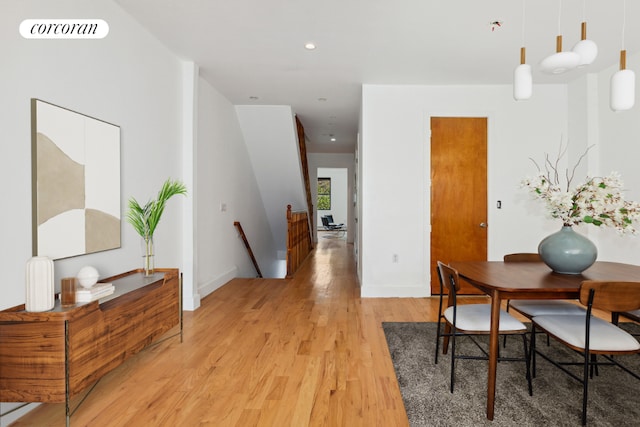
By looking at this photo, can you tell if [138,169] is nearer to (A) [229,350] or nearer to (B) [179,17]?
(B) [179,17]

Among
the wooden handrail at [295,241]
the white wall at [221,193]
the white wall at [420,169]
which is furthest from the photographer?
the wooden handrail at [295,241]

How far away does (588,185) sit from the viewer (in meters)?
2.23

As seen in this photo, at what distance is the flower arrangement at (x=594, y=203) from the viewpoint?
2174 millimetres

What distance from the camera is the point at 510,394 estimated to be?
7.32 feet

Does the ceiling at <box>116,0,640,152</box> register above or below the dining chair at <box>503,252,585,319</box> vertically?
above

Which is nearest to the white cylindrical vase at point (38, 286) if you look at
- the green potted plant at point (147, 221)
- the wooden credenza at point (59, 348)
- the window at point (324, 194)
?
the wooden credenza at point (59, 348)

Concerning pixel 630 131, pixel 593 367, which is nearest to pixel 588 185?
pixel 593 367

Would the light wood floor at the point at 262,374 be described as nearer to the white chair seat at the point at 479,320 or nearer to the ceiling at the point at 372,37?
the white chair seat at the point at 479,320

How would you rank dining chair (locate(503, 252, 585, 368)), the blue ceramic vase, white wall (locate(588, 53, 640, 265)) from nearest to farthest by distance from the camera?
the blue ceramic vase → dining chair (locate(503, 252, 585, 368)) → white wall (locate(588, 53, 640, 265))

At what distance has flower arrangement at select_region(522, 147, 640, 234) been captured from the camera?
2174 millimetres

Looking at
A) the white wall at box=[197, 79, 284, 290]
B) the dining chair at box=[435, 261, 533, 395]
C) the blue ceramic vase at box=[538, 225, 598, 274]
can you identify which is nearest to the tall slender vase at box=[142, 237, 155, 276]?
the white wall at box=[197, 79, 284, 290]

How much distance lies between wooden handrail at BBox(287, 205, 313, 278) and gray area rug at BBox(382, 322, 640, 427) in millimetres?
3471

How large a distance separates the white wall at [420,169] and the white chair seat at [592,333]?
8.09 feet

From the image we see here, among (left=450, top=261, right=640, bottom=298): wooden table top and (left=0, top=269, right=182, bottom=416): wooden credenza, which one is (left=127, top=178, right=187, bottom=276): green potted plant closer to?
(left=0, top=269, right=182, bottom=416): wooden credenza
